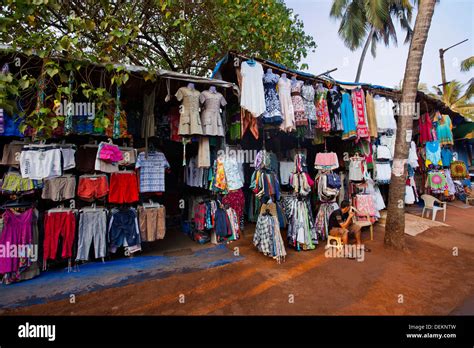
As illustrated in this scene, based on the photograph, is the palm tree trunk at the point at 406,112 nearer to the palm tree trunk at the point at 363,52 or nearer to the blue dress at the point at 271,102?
the blue dress at the point at 271,102

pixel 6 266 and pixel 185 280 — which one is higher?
pixel 6 266

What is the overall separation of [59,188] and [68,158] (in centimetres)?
55

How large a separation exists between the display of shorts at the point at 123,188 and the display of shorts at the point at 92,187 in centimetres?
14

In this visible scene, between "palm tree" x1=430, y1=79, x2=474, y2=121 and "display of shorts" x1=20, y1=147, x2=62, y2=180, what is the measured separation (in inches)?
872

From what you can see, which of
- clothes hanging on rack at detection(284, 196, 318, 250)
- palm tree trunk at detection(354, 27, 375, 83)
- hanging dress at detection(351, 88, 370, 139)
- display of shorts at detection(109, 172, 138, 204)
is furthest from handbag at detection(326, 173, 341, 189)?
palm tree trunk at detection(354, 27, 375, 83)

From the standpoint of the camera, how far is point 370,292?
3.56m

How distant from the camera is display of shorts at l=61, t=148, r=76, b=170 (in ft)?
13.8

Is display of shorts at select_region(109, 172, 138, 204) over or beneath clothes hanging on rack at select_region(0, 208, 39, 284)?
over

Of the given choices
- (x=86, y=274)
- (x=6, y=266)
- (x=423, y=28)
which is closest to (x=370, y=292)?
(x=86, y=274)

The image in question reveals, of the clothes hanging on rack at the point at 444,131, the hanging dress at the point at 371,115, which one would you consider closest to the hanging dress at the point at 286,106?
the hanging dress at the point at 371,115

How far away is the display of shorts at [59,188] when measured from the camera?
403 centimetres

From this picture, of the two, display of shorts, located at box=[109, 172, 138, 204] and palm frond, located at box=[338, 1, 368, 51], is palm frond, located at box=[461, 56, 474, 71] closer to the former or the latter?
palm frond, located at box=[338, 1, 368, 51]

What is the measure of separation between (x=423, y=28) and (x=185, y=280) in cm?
662
